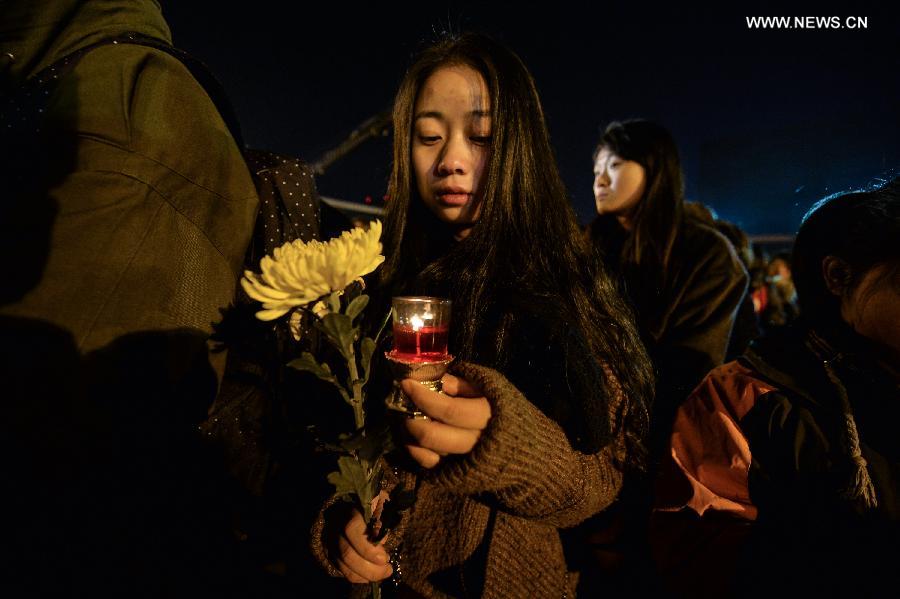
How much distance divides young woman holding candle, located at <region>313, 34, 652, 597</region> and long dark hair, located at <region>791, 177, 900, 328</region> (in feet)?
2.60

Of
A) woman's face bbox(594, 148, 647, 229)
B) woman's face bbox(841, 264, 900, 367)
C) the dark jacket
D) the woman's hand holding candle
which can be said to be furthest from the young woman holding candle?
woman's face bbox(594, 148, 647, 229)

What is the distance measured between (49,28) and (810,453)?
225cm

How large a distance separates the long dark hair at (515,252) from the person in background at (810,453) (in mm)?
386

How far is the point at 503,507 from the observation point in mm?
972

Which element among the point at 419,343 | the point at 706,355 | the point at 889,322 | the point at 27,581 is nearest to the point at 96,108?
the point at 419,343

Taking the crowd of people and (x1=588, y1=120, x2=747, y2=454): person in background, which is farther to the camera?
(x1=588, y1=120, x2=747, y2=454): person in background

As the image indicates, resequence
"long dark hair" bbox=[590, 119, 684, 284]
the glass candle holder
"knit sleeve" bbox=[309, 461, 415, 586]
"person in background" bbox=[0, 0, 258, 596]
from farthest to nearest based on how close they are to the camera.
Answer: "long dark hair" bbox=[590, 119, 684, 284] < "knit sleeve" bbox=[309, 461, 415, 586] < the glass candle holder < "person in background" bbox=[0, 0, 258, 596]

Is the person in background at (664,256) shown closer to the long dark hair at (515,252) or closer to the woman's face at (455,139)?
the long dark hair at (515,252)

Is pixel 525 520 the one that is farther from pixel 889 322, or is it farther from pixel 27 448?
pixel 889 322

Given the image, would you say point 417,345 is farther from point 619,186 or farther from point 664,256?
point 619,186

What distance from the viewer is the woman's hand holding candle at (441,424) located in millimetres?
774

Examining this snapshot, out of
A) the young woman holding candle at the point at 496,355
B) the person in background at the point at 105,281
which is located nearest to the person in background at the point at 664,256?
the young woman holding candle at the point at 496,355

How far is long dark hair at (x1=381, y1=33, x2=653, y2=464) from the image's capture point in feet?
3.88

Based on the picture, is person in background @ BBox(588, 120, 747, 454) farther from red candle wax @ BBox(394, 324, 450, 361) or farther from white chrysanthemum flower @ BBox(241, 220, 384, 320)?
white chrysanthemum flower @ BBox(241, 220, 384, 320)
